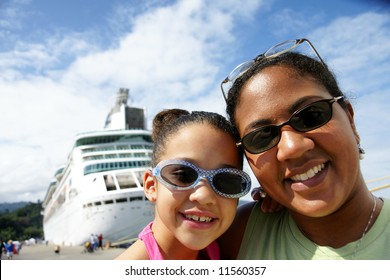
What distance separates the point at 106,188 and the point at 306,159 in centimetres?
1933

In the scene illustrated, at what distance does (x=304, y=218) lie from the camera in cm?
156

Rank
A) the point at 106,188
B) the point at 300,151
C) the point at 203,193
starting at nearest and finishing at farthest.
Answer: the point at 300,151 < the point at 203,193 < the point at 106,188

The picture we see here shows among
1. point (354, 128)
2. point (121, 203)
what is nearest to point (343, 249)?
point (354, 128)

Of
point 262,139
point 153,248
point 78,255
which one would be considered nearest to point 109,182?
point 78,255

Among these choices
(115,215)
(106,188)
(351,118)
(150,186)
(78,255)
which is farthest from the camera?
(106,188)

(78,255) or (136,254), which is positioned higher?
(136,254)

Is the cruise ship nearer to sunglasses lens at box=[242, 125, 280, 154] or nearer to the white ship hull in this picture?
the white ship hull

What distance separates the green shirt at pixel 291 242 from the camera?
1356mm

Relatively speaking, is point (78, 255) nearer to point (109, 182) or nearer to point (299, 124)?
point (109, 182)

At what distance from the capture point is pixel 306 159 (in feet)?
4.58

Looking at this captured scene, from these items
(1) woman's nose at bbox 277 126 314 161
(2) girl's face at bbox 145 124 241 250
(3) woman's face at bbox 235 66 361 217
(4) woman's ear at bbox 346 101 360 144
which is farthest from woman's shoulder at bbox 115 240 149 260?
(4) woman's ear at bbox 346 101 360 144

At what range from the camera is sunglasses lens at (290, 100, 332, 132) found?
1401 mm

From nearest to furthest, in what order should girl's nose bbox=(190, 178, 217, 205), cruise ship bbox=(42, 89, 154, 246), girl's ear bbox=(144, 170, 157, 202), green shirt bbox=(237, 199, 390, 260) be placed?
green shirt bbox=(237, 199, 390, 260) < girl's nose bbox=(190, 178, 217, 205) < girl's ear bbox=(144, 170, 157, 202) < cruise ship bbox=(42, 89, 154, 246)

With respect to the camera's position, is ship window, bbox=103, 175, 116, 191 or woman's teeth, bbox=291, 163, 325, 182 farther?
ship window, bbox=103, 175, 116, 191
